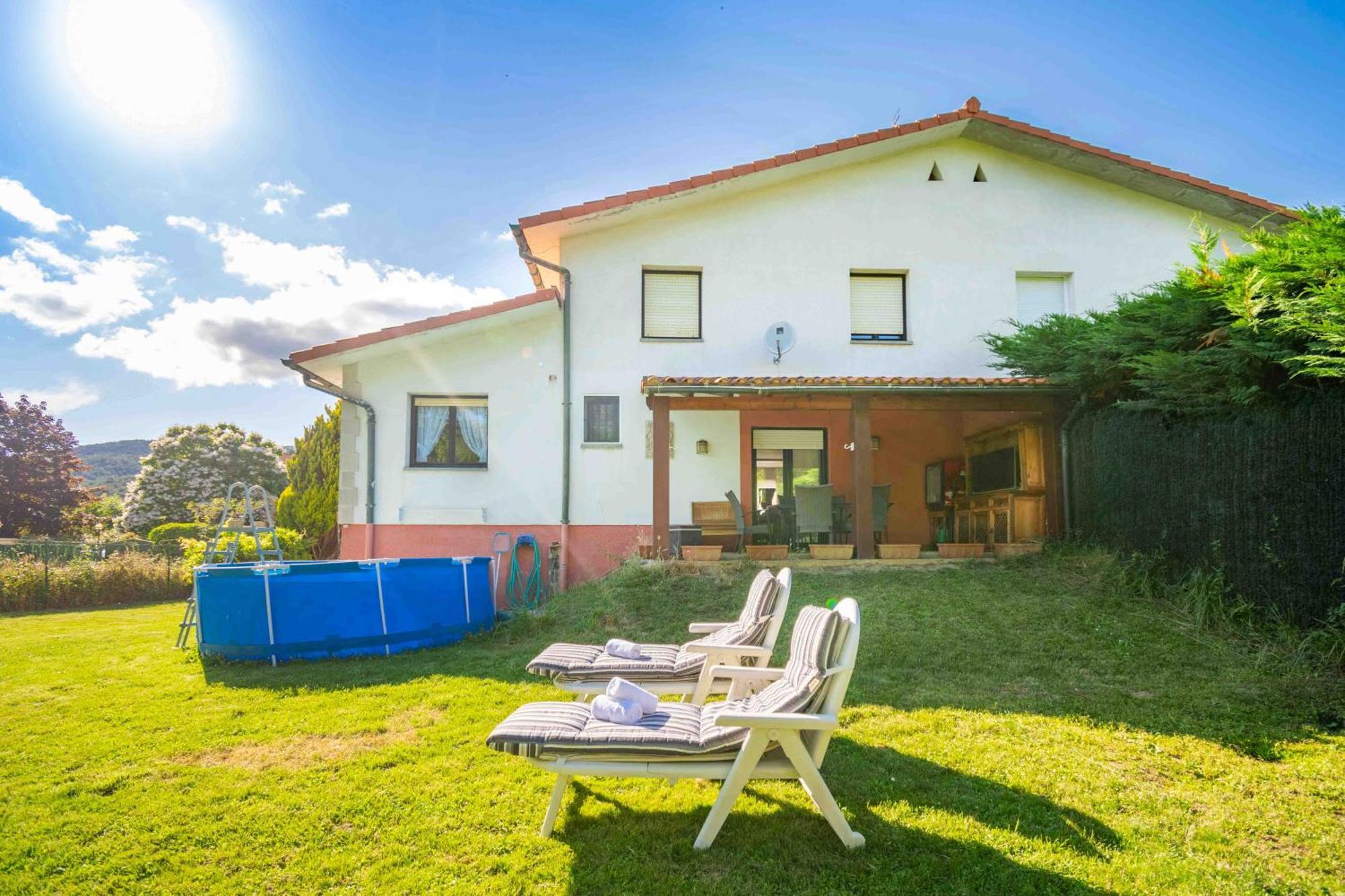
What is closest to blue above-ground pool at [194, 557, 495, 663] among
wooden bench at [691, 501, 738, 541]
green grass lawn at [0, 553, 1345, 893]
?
green grass lawn at [0, 553, 1345, 893]

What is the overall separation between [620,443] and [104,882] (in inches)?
335

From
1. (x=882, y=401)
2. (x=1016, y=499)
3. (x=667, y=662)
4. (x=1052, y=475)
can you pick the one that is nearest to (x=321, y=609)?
(x=667, y=662)

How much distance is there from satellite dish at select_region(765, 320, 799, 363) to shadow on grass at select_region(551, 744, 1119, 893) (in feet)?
26.3

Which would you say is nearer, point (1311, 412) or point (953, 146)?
point (1311, 412)

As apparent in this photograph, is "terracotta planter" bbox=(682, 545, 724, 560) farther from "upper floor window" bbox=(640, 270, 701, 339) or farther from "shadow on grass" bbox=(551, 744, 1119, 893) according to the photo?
"shadow on grass" bbox=(551, 744, 1119, 893)

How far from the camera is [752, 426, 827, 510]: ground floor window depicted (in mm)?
12445

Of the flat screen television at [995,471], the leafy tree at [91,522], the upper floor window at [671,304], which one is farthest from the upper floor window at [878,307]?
the leafy tree at [91,522]

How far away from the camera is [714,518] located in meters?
11.1

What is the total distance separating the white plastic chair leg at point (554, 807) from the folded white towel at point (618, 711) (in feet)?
0.97

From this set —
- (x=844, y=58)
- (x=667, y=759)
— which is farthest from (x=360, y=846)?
(x=844, y=58)

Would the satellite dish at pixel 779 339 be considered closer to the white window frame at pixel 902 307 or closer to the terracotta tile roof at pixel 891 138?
the white window frame at pixel 902 307

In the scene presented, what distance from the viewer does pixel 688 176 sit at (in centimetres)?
1096

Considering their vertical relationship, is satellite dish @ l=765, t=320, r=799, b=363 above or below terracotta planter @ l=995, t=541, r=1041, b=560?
above

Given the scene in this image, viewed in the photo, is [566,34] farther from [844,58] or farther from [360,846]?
[360,846]
